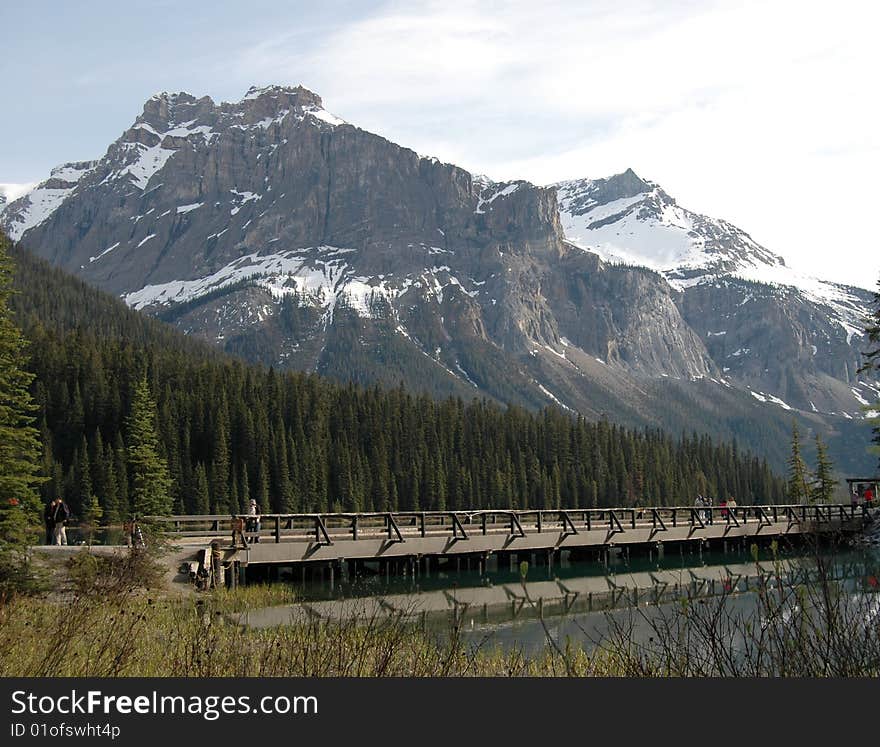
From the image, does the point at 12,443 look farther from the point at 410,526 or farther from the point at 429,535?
the point at 410,526

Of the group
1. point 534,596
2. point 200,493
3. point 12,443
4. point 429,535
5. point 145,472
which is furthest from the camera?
point 200,493

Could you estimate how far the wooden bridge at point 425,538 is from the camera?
114 feet

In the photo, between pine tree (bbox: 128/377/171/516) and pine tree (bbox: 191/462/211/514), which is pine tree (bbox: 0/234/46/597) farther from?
pine tree (bbox: 191/462/211/514)

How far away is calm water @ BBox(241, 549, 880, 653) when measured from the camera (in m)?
24.3

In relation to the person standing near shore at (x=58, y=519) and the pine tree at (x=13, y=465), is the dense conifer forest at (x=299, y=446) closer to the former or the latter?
the person standing near shore at (x=58, y=519)

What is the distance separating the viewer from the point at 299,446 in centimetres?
11575

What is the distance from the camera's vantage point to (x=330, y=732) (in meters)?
8.57

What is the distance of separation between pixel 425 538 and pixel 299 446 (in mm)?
78187

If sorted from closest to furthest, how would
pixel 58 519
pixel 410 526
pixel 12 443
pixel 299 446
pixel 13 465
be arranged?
1. pixel 13 465
2. pixel 12 443
3. pixel 58 519
4. pixel 410 526
5. pixel 299 446

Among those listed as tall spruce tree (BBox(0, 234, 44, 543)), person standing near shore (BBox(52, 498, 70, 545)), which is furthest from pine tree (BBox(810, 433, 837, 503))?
tall spruce tree (BBox(0, 234, 44, 543))

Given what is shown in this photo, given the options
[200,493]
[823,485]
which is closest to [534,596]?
[823,485]

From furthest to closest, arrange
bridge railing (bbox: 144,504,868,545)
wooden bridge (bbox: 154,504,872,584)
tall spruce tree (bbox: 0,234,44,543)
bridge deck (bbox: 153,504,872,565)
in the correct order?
1. bridge railing (bbox: 144,504,868,545)
2. bridge deck (bbox: 153,504,872,565)
3. wooden bridge (bbox: 154,504,872,584)
4. tall spruce tree (bbox: 0,234,44,543)

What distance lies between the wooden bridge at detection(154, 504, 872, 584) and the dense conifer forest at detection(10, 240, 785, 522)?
54.4 meters

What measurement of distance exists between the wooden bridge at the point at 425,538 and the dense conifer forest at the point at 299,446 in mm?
54368
